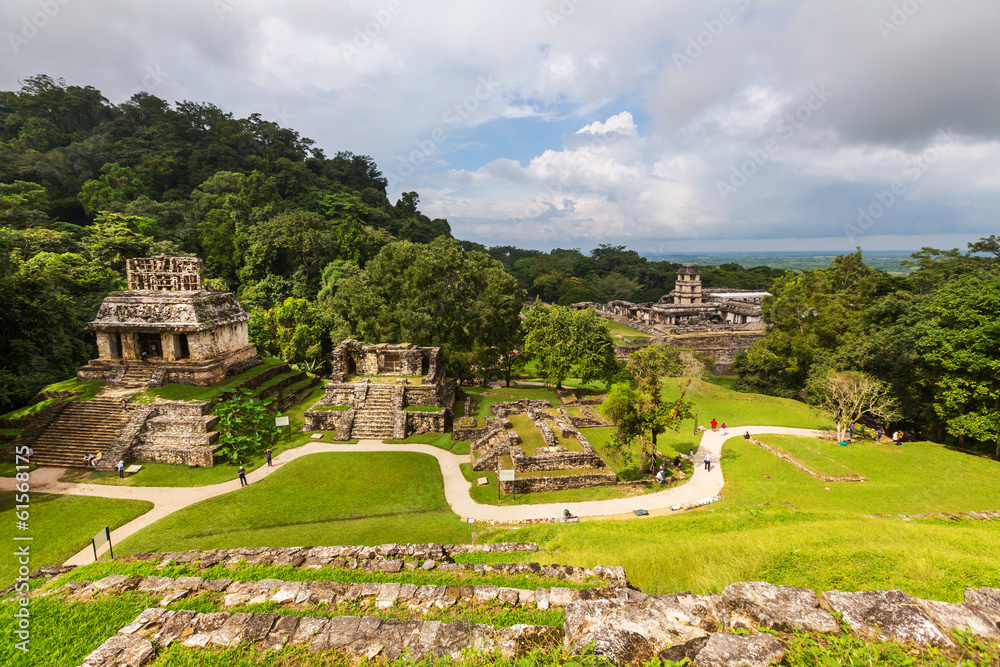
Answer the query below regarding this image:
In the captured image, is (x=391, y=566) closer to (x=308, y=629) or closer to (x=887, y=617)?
(x=308, y=629)

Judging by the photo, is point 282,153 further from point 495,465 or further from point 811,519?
point 811,519

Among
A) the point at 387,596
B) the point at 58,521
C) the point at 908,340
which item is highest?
the point at 908,340

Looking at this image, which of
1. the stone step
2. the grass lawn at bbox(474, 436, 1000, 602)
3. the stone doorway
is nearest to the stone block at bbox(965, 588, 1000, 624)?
the grass lawn at bbox(474, 436, 1000, 602)

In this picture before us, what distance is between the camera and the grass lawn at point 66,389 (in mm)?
15953

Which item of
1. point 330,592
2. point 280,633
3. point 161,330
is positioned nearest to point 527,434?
point 330,592

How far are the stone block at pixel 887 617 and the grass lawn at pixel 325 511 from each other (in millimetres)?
8891

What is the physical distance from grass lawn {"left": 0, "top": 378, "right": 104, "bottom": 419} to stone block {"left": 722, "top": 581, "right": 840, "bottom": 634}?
23.5 meters

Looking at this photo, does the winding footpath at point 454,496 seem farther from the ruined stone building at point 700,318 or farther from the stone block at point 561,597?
the ruined stone building at point 700,318

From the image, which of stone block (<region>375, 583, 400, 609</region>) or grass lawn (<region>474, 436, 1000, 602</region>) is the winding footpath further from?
stone block (<region>375, 583, 400, 609</region>)

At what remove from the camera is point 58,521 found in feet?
38.8

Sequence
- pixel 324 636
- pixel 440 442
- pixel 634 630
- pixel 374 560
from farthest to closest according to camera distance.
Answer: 1. pixel 440 442
2. pixel 374 560
3. pixel 324 636
4. pixel 634 630

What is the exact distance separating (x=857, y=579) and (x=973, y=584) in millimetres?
1426

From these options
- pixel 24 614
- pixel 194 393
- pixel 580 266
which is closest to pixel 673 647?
pixel 24 614

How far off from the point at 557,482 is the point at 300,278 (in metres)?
35.6
